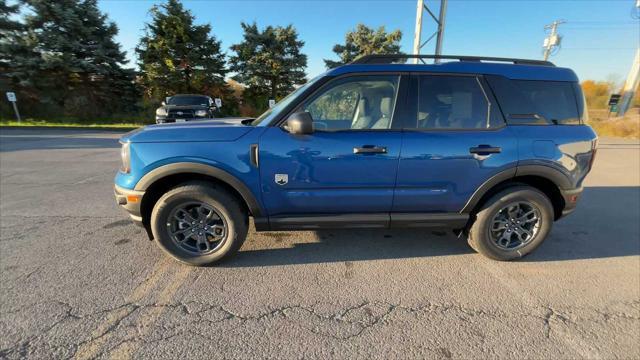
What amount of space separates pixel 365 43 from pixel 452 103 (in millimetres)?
25856

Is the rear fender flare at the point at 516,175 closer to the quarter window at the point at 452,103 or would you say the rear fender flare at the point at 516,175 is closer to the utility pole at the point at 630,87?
the quarter window at the point at 452,103

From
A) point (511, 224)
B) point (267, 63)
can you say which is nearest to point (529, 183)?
point (511, 224)

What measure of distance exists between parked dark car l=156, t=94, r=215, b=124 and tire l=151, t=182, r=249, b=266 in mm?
10530

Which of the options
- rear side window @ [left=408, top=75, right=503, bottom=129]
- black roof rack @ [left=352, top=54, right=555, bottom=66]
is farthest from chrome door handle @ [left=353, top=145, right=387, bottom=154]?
black roof rack @ [left=352, top=54, right=555, bottom=66]

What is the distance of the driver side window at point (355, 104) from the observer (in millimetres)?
2658

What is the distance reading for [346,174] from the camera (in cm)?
259

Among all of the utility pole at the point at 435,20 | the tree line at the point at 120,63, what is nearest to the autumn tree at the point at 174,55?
the tree line at the point at 120,63

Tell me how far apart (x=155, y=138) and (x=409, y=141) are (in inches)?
92.6

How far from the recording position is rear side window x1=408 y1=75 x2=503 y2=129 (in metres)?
2.66

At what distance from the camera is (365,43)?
2548 centimetres

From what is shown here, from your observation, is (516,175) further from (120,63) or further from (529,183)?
(120,63)

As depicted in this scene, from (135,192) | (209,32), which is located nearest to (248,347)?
(135,192)

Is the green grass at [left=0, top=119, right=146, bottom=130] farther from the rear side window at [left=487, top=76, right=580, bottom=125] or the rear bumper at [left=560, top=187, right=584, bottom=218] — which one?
the rear bumper at [left=560, top=187, right=584, bottom=218]

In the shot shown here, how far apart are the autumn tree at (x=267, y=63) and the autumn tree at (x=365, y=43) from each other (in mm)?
4025
